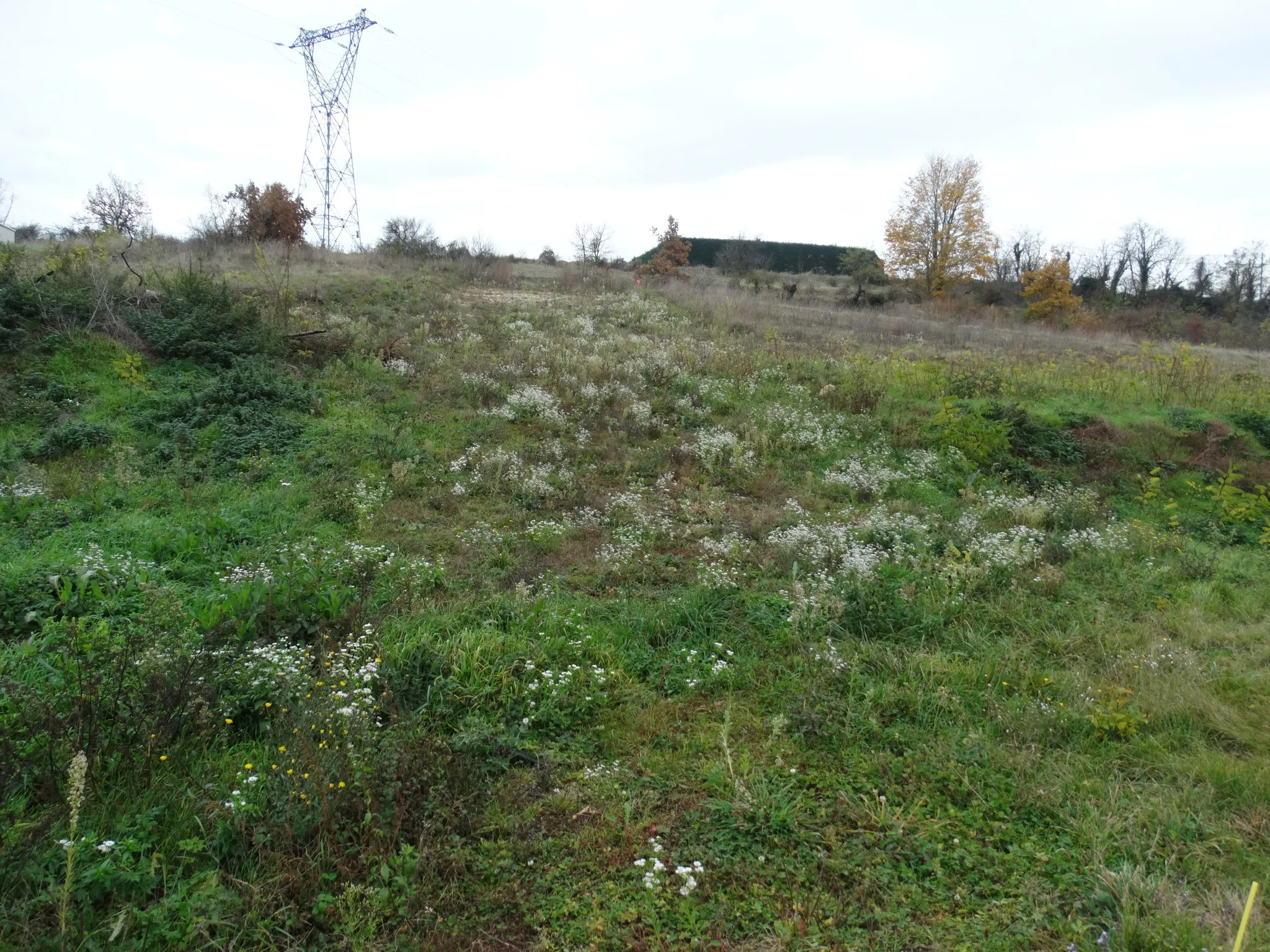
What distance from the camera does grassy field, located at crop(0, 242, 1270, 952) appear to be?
10.4 feet

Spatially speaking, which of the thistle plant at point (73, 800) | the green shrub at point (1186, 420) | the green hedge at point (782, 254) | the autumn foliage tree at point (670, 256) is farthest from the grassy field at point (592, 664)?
the green hedge at point (782, 254)

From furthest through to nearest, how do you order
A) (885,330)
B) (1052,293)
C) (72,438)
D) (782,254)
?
(782,254)
(1052,293)
(885,330)
(72,438)

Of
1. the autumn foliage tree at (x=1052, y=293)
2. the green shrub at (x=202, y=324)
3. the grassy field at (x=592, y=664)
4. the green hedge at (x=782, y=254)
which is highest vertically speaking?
the green hedge at (x=782, y=254)

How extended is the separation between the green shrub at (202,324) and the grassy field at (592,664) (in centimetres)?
8

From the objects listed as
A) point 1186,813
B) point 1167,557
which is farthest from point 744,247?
point 1186,813

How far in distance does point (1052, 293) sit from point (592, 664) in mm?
39648

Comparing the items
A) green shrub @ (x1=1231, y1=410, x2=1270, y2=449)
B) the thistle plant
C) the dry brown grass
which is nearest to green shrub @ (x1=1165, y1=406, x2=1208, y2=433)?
green shrub @ (x1=1231, y1=410, x2=1270, y2=449)

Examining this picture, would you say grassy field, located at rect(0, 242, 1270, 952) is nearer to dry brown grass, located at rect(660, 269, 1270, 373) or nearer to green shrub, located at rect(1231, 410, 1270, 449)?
green shrub, located at rect(1231, 410, 1270, 449)

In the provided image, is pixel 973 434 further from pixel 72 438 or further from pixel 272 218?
pixel 272 218

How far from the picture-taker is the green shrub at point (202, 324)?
11016 mm

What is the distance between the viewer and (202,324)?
11430 millimetres

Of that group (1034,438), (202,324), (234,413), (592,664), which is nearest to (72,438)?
(234,413)

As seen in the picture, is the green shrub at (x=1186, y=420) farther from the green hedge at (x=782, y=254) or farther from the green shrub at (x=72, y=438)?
the green hedge at (x=782, y=254)

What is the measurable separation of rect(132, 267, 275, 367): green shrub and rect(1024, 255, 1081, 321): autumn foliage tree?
116ft
